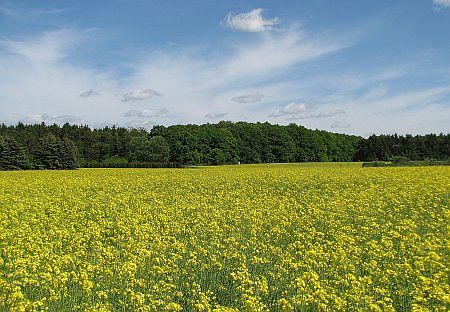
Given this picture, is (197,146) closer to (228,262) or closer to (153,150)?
(153,150)

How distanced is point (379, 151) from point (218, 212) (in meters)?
79.7

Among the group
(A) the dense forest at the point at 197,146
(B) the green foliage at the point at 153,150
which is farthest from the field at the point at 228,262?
(B) the green foliage at the point at 153,150

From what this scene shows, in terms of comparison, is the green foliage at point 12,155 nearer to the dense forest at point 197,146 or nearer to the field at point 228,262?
the dense forest at point 197,146

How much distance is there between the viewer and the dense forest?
235ft

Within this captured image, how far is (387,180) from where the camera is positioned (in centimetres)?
2702

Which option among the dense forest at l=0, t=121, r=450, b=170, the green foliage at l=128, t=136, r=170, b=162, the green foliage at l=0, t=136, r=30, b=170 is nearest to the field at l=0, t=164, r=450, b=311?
the dense forest at l=0, t=121, r=450, b=170

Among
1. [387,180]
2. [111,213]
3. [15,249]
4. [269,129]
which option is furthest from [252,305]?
[269,129]

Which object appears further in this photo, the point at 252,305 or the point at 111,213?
the point at 111,213

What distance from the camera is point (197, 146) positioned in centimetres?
9394

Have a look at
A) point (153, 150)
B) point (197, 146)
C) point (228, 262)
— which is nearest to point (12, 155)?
point (153, 150)

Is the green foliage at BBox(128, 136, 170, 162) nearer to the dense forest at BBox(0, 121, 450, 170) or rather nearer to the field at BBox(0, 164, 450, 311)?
the dense forest at BBox(0, 121, 450, 170)

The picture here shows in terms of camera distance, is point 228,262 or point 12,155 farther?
point 12,155

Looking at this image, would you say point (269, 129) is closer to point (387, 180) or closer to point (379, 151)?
point (379, 151)

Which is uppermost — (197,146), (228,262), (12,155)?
(197,146)
